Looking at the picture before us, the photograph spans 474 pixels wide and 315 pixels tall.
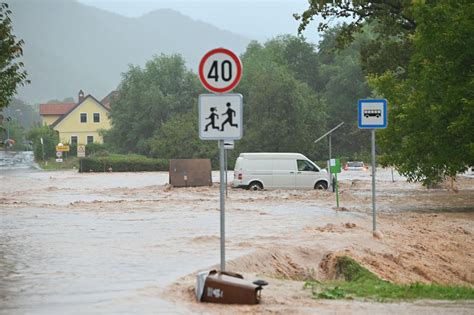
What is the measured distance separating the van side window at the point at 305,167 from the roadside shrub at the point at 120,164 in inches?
1640

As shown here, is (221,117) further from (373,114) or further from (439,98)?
(439,98)

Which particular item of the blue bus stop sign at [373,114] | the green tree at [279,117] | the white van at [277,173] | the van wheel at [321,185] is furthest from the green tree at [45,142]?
the blue bus stop sign at [373,114]

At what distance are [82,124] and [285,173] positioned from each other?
10022 centimetres

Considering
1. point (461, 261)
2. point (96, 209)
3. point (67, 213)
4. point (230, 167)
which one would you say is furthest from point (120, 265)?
point (230, 167)

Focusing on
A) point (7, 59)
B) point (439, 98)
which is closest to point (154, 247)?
point (7, 59)

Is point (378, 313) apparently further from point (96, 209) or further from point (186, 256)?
point (96, 209)

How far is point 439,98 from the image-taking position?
84.9ft

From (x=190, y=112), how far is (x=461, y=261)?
8512cm

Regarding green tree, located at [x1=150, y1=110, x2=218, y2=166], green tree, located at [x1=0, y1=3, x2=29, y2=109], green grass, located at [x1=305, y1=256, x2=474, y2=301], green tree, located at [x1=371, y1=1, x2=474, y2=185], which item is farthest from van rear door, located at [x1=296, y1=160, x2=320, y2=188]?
green tree, located at [x1=150, y1=110, x2=218, y2=166]

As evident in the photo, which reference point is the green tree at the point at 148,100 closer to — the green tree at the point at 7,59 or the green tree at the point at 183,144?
the green tree at the point at 183,144

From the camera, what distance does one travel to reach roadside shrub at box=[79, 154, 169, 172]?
265 feet

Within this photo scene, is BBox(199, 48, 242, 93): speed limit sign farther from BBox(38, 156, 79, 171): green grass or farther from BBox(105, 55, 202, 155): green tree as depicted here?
BBox(105, 55, 202, 155): green tree

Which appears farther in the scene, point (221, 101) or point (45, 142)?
point (45, 142)

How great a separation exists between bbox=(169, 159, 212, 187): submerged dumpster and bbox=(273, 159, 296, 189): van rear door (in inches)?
213
